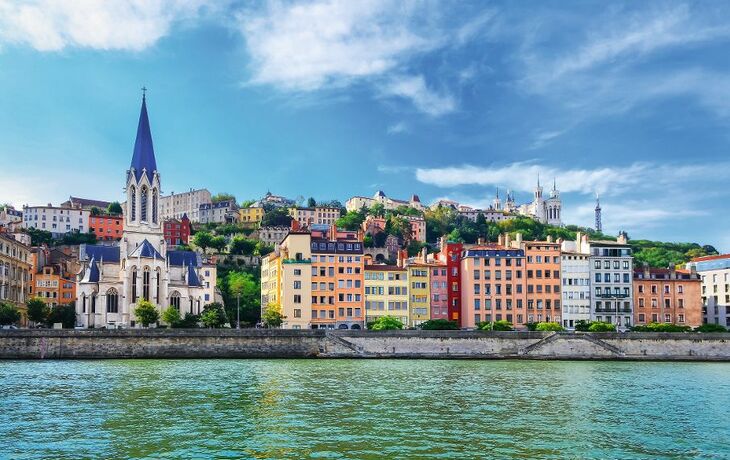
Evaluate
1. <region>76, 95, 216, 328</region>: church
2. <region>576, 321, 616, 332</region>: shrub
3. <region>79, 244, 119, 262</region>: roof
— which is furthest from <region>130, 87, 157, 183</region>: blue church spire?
<region>576, 321, 616, 332</region>: shrub

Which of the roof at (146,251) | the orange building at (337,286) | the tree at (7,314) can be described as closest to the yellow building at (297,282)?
the orange building at (337,286)

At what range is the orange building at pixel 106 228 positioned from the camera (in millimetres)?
196875

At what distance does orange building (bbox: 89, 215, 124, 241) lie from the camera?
196875 mm

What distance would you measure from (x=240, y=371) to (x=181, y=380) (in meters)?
10.2

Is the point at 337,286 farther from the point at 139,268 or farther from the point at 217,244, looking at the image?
the point at 217,244

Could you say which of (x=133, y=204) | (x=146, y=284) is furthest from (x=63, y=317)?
(x=133, y=204)

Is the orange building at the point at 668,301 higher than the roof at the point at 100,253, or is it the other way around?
the roof at the point at 100,253

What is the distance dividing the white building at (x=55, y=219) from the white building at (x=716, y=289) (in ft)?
482

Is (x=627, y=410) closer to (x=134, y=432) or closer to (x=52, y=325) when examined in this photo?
(x=134, y=432)

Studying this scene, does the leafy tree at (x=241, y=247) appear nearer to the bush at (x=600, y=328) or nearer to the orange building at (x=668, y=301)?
the orange building at (x=668, y=301)

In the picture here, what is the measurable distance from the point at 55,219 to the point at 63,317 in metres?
91.4

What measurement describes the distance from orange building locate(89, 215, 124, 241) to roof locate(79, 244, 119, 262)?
78.5 metres

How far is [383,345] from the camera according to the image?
87062 mm

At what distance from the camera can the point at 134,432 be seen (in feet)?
103
